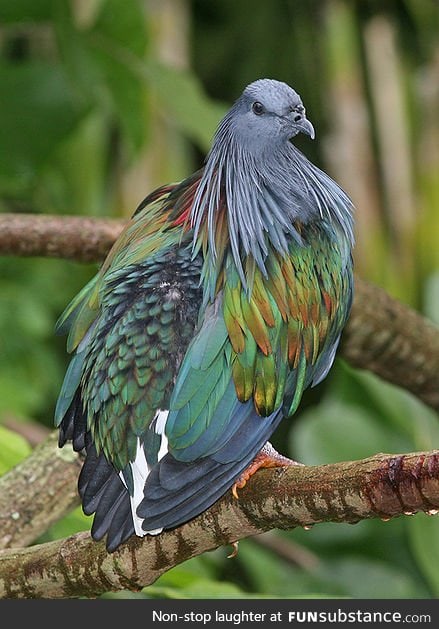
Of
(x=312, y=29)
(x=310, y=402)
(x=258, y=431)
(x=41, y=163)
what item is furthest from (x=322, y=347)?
(x=310, y=402)

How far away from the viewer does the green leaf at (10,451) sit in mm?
2305

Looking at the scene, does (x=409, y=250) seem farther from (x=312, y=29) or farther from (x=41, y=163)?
(x=41, y=163)

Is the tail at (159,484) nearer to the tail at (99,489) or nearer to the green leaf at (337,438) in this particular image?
the tail at (99,489)

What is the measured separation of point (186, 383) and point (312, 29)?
9.45 ft

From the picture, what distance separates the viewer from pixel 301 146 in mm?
4500

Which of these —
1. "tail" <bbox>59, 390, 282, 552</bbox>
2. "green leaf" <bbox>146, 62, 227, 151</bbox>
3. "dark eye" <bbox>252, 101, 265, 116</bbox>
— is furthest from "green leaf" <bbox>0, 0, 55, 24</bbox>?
"tail" <bbox>59, 390, 282, 552</bbox>

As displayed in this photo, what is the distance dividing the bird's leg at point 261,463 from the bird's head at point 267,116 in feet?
1.68

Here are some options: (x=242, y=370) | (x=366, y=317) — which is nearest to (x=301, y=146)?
(x=366, y=317)

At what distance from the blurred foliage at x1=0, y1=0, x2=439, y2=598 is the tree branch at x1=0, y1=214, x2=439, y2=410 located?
0.46m

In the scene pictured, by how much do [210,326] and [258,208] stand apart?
254 mm

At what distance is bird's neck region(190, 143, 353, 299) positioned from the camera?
181 centimetres

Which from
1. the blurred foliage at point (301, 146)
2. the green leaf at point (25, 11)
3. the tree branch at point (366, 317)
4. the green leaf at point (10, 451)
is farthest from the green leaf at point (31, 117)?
the green leaf at point (10, 451)

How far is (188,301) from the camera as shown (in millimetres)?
1761

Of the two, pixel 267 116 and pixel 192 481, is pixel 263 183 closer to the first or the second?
pixel 267 116
